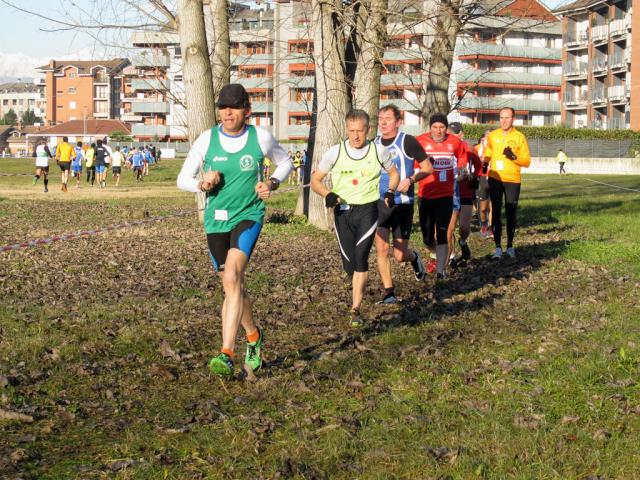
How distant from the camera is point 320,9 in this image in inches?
727

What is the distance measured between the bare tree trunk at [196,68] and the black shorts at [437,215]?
8197 mm

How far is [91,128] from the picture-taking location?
16250 centimetres

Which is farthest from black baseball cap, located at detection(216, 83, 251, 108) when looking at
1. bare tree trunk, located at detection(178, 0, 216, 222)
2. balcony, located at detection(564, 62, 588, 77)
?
balcony, located at detection(564, 62, 588, 77)

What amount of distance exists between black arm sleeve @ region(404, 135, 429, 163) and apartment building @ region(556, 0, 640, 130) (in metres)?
71.9

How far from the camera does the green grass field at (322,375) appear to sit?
5676 millimetres

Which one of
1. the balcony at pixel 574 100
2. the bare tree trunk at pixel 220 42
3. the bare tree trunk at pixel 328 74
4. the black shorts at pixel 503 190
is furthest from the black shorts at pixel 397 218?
the balcony at pixel 574 100

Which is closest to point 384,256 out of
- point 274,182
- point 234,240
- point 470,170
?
point 274,182

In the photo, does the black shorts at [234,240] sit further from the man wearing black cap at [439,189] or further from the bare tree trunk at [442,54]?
the bare tree trunk at [442,54]

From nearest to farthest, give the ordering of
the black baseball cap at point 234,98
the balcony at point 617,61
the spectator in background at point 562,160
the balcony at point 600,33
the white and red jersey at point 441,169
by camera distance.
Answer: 1. the black baseball cap at point 234,98
2. the white and red jersey at point 441,169
3. the spectator in background at point 562,160
4. the balcony at point 617,61
5. the balcony at point 600,33

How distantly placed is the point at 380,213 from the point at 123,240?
26.3ft

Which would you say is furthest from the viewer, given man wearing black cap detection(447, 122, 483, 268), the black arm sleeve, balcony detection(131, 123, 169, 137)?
balcony detection(131, 123, 169, 137)

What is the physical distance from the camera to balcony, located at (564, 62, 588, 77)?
311ft

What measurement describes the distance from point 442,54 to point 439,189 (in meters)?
8.03

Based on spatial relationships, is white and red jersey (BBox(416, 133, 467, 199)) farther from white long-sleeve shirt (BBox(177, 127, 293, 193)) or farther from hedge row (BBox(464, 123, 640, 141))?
hedge row (BBox(464, 123, 640, 141))
